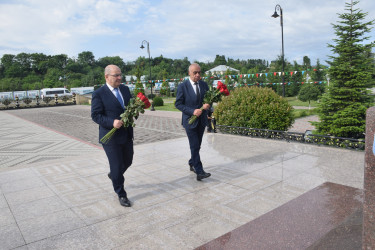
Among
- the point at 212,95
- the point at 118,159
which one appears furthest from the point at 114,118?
the point at 212,95

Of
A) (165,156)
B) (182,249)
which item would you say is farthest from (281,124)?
(182,249)

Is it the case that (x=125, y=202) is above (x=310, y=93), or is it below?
below

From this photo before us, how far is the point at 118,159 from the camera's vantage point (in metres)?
3.79

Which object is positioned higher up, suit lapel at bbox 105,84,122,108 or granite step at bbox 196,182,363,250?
suit lapel at bbox 105,84,122,108

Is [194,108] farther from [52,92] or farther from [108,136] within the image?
[52,92]

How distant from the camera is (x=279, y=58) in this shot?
37062mm

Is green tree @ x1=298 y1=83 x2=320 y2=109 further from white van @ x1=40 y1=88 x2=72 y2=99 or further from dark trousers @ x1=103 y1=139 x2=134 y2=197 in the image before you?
white van @ x1=40 y1=88 x2=72 y2=99

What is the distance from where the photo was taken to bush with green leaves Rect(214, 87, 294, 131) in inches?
320

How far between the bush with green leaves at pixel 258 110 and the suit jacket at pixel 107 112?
531 centimetres

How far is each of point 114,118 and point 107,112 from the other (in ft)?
0.40

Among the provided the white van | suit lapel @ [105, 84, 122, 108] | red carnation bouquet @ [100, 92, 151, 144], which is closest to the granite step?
red carnation bouquet @ [100, 92, 151, 144]

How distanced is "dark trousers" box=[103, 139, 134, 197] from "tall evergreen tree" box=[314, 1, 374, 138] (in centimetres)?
543

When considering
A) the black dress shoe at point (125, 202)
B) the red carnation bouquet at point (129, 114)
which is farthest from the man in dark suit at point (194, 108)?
the black dress shoe at point (125, 202)

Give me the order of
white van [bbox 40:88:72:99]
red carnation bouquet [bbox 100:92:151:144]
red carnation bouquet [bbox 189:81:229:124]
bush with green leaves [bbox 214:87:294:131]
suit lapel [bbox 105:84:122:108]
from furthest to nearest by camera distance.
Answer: white van [bbox 40:88:72:99]
bush with green leaves [bbox 214:87:294:131]
red carnation bouquet [bbox 189:81:229:124]
suit lapel [bbox 105:84:122:108]
red carnation bouquet [bbox 100:92:151:144]
